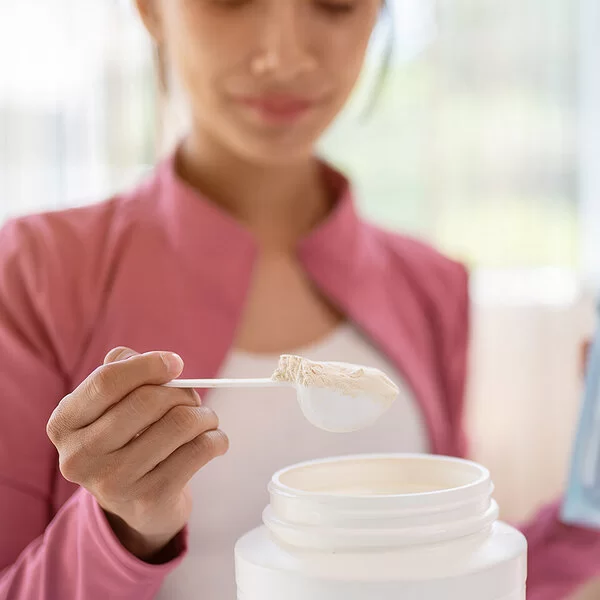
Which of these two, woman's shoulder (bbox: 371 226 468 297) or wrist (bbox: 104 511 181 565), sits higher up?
woman's shoulder (bbox: 371 226 468 297)

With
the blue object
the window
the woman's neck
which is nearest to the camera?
the blue object

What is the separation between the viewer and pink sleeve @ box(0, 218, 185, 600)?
0.42m

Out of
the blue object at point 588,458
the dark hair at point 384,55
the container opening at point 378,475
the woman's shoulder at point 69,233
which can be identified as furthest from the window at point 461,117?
the container opening at point 378,475

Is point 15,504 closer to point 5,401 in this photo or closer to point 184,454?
point 5,401

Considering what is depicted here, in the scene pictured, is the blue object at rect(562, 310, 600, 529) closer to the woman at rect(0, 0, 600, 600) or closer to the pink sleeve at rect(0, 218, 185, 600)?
the woman at rect(0, 0, 600, 600)

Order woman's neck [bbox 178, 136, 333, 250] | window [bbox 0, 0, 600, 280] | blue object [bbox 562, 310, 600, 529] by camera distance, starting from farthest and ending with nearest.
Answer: window [bbox 0, 0, 600, 280] < woman's neck [bbox 178, 136, 333, 250] < blue object [bbox 562, 310, 600, 529]

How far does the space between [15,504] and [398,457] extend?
0.77 feet

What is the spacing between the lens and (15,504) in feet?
1.65

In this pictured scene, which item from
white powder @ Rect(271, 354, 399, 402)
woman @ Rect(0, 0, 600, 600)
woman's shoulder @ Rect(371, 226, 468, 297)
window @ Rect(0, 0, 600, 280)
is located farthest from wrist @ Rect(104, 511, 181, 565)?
window @ Rect(0, 0, 600, 280)

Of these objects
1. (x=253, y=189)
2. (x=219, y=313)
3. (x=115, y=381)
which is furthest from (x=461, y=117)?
(x=115, y=381)

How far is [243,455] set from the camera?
22.8 inches

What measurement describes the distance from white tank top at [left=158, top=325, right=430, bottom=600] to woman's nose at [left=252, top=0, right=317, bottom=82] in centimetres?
20

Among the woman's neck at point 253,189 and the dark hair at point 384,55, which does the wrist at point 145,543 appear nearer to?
the woman's neck at point 253,189

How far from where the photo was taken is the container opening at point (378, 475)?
437mm
